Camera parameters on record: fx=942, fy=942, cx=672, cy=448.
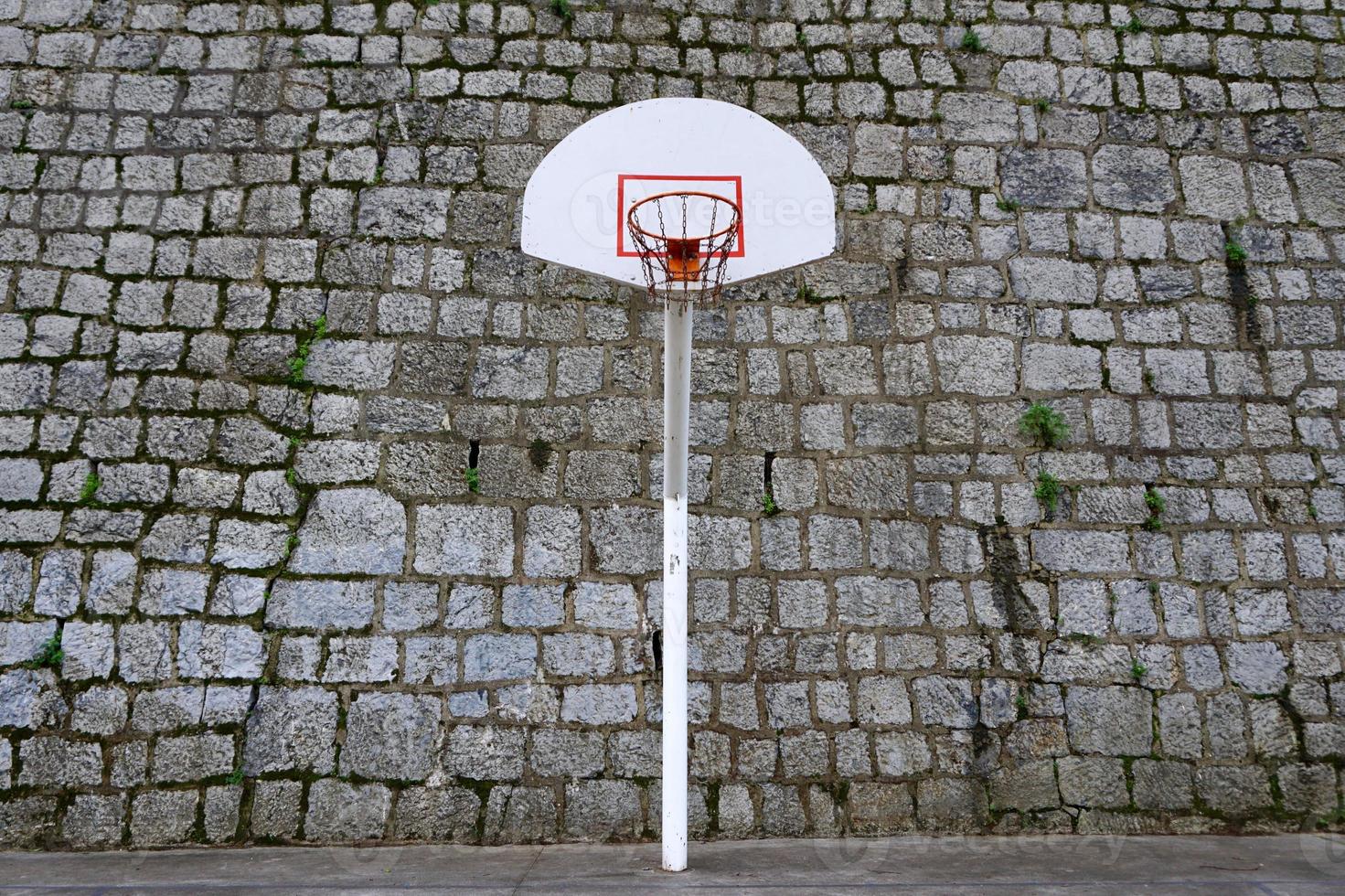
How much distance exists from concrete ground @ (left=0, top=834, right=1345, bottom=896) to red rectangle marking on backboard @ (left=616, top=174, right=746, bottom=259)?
195 centimetres

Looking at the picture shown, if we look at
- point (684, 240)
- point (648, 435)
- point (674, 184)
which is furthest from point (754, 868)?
point (674, 184)

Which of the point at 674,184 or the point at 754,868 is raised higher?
the point at 674,184

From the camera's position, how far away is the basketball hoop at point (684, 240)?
288cm

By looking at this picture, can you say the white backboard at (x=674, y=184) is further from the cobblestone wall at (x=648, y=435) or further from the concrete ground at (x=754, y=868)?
the concrete ground at (x=754, y=868)

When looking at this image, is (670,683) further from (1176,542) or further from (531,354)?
(1176,542)

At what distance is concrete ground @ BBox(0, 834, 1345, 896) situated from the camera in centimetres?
300

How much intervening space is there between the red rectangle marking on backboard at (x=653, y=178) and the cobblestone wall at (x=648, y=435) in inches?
44.1


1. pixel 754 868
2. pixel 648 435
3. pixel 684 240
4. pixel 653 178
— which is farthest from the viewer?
pixel 648 435

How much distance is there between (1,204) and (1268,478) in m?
5.60

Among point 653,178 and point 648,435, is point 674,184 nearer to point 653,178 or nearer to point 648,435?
point 653,178

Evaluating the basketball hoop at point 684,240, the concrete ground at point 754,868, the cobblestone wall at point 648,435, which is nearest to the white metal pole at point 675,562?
the basketball hoop at point 684,240

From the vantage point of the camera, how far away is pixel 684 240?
2877 millimetres

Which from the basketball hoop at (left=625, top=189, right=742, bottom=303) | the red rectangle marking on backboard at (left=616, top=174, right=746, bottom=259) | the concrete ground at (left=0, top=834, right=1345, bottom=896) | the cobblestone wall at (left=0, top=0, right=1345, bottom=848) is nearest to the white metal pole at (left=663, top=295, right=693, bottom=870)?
the basketball hoop at (left=625, top=189, right=742, bottom=303)

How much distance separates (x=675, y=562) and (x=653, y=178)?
122 centimetres
